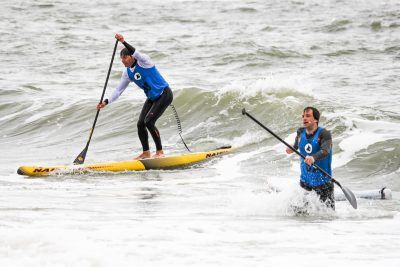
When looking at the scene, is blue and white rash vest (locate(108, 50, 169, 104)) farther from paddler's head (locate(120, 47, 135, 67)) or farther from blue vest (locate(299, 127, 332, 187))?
blue vest (locate(299, 127, 332, 187))

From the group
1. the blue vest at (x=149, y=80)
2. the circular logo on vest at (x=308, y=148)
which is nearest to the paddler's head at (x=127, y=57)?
the blue vest at (x=149, y=80)

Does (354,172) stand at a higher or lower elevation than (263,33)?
lower

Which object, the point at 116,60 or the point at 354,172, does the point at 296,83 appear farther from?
the point at 116,60

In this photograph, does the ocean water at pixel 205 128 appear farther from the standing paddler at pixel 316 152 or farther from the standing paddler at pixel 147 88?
the standing paddler at pixel 147 88

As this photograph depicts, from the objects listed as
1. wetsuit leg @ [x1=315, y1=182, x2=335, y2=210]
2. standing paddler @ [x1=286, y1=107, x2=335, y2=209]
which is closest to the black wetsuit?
standing paddler @ [x1=286, y1=107, x2=335, y2=209]

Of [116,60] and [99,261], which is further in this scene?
[116,60]

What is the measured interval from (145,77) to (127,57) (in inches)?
16.9

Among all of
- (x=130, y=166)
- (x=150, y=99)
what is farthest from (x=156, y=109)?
(x=130, y=166)

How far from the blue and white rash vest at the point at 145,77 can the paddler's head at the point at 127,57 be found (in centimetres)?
7

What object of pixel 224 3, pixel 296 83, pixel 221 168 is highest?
pixel 224 3

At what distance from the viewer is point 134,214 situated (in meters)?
8.22

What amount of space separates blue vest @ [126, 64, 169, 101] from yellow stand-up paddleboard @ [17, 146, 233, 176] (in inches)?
39.0

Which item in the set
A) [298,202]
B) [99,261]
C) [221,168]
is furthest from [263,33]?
[99,261]

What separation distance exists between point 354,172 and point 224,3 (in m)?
23.0
